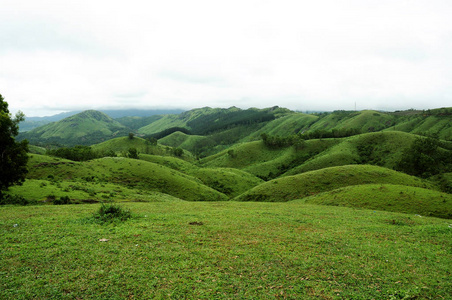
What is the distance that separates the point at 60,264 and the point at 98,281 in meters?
3.30

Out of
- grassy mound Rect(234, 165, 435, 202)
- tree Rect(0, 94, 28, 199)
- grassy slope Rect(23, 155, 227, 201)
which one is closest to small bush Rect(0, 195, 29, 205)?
tree Rect(0, 94, 28, 199)

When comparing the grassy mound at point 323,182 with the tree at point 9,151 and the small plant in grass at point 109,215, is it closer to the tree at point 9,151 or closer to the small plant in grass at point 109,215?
the small plant in grass at point 109,215

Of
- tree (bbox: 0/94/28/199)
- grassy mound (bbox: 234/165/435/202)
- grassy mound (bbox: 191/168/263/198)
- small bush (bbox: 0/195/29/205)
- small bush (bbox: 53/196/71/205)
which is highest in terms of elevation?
tree (bbox: 0/94/28/199)

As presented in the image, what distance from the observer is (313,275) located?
11.6 meters

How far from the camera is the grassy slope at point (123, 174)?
174 ft

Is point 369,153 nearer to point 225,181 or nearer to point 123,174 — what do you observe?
point 225,181

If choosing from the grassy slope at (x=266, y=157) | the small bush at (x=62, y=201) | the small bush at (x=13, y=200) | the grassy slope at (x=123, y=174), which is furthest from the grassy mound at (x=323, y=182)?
the grassy slope at (x=266, y=157)

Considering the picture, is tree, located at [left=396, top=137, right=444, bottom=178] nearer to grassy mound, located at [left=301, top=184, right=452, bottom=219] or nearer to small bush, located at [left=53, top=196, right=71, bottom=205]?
grassy mound, located at [left=301, top=184, right=452, bottom=219]

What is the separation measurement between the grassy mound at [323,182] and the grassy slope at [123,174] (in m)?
17.9

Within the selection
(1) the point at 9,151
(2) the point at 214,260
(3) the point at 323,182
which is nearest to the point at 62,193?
(1) the point at 9,151

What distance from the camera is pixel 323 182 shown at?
53.4 meters

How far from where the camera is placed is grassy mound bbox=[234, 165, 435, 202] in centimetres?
5030

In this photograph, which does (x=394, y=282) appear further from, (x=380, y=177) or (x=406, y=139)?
(x=406, y=139)

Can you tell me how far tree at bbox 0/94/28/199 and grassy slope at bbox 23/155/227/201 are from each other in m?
24.7
